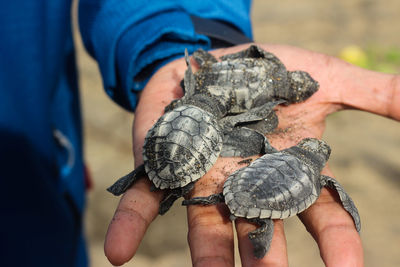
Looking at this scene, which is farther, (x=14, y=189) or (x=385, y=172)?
(x=385, y=172)

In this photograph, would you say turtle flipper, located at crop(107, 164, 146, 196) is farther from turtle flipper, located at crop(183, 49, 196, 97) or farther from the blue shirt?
the blue shirt

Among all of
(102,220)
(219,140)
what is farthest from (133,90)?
(102,220)

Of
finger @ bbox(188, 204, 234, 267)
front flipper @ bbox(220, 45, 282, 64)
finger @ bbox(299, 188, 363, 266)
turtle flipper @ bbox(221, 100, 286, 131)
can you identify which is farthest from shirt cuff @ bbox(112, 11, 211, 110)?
finger @ bbox(299, 188, 363, 266)

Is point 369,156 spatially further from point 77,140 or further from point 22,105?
point 22,105

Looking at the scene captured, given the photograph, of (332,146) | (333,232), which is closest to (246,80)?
(333,232)

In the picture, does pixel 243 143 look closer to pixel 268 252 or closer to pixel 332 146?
pixel 268 252

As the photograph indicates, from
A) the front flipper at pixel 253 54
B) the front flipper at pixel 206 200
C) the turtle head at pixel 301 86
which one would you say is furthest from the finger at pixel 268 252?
the front flipper at pixel 253 54
